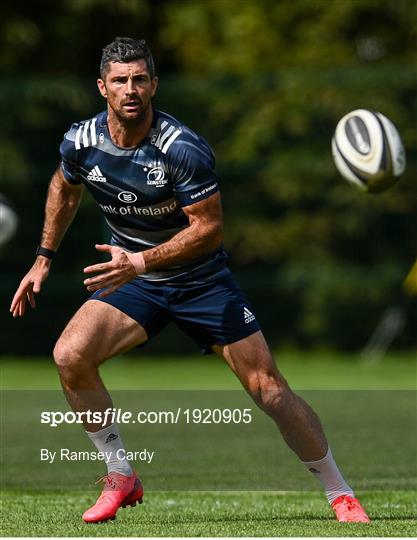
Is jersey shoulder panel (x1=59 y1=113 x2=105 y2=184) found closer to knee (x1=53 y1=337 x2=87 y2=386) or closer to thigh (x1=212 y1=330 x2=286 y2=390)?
knee (x1=53 y1=337 x2=87 y2=386)

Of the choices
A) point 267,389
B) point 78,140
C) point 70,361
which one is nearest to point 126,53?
point 78,140

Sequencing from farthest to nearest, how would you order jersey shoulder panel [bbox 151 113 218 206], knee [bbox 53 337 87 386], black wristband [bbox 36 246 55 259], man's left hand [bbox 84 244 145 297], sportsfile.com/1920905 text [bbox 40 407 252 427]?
1. sportsfile.com/1920905 text [bbox 40 407 252 427]
2. black wristband [bbox 36 246 55 259]
3. knee [bbox 53 337 87 386]
4. jersey shoulder panel [bbox 151 113 218 206]
5. man's left hand [bbox 84 244 145 297]

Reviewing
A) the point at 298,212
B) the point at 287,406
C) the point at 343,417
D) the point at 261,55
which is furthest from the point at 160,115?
the point at 261,55

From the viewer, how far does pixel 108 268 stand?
631cm

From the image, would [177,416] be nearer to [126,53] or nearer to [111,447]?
[111,447]

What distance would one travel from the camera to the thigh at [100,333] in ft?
21.9

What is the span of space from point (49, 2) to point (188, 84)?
11.5 ft

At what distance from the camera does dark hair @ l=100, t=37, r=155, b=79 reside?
260 inches

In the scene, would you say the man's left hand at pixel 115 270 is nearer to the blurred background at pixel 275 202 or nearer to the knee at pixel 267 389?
the knee at pixel 267 389

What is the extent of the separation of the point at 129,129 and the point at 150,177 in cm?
26

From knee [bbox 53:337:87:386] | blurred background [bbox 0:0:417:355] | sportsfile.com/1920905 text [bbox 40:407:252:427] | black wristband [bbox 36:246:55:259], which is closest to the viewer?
knee [bbox 53:337:87:386]

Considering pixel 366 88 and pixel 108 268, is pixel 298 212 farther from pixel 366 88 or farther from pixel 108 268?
pixel 108 268

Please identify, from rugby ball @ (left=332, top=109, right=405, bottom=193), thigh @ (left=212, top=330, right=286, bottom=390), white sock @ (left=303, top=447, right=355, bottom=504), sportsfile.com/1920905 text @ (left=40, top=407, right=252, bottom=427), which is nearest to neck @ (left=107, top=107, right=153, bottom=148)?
thigh @ (left=212, top=330, right=286, bottom=390)

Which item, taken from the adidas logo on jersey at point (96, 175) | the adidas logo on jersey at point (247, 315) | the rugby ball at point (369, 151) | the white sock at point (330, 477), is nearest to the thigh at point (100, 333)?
the adidas logo on jersey at point (247, 315)
